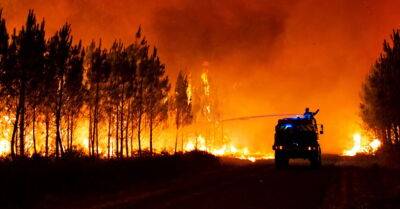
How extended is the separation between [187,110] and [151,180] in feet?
143

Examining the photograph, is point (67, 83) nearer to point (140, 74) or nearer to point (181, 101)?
point (140, 74)

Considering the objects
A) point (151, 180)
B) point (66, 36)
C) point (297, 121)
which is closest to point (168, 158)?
point (151, 180)

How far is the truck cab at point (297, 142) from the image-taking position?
33812mm

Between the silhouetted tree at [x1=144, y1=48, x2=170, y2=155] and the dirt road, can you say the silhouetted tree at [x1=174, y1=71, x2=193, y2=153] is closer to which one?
the silhouetted tree at [x1=144, y1=48, x2=170, y2=155]

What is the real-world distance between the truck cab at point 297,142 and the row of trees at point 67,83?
12751 millimetres

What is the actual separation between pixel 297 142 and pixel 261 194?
1497 cm

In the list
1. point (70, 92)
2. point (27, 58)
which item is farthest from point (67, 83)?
point (27, 58)

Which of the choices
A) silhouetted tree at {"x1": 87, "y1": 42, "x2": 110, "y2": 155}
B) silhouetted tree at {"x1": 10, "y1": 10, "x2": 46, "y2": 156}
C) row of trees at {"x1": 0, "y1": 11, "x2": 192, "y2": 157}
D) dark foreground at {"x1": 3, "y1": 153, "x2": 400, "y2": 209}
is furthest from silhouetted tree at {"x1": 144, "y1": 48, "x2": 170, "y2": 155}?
dark foreground at {"x1": 3, "y1": 153, "x2": 400, "y2": 209}

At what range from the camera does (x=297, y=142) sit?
1334 inches

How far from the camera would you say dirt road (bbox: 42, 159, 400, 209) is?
55.0 feet

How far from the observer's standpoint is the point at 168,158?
3206cm

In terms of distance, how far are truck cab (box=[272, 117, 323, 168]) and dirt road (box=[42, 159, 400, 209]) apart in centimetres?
717

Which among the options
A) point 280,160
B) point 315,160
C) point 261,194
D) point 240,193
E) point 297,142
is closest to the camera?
point 261,194

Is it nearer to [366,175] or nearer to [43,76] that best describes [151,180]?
[366,175]
